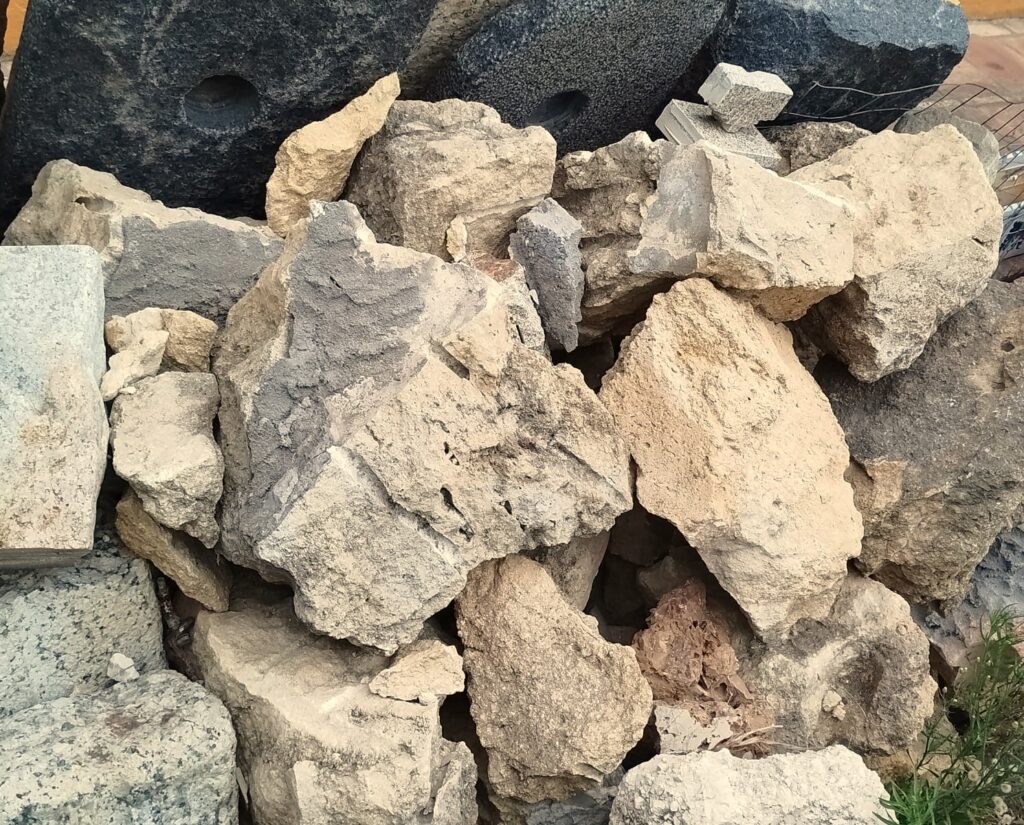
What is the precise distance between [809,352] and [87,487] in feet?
5.19

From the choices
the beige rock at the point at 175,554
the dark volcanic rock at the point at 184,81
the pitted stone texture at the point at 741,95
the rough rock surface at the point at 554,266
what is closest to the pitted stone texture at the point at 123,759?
the beige rock at the point at 175,554

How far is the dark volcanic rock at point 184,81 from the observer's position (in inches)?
73.2

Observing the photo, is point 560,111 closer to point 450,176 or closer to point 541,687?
point 450,176

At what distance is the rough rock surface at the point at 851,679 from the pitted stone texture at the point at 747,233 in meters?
0.66

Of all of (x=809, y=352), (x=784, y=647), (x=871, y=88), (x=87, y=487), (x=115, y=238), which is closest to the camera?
(x=87, y=487)

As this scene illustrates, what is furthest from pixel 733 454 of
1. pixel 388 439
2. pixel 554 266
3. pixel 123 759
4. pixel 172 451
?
pixel 123 759

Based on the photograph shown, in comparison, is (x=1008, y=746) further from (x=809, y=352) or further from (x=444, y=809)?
(x=444, y=809)

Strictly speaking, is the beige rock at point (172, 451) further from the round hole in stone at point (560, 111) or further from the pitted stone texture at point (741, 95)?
the pitted stone texture at point (741, 95)

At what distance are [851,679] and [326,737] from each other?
1116 mm

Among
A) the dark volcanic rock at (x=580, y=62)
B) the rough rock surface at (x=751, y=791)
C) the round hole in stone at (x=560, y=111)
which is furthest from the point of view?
the round hole in stone at (x=560, y=111)

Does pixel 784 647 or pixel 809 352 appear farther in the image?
pixel 809 352

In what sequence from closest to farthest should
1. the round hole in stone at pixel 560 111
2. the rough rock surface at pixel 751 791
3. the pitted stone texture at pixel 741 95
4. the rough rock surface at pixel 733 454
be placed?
the rough rock surface at pixel 751 791 < the rough rock surface at pixel 733 454 < the pitted stone texture at pixel 741 95 < the round hole in stone at pixel 560 111

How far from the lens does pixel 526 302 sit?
77.9 inches

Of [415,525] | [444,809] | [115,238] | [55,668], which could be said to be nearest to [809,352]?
[415,525]
